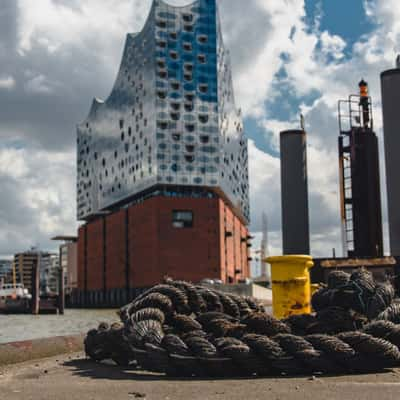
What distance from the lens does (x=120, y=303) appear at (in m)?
75.5

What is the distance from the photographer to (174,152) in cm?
6825

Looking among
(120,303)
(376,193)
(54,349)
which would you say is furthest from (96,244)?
(54,349)

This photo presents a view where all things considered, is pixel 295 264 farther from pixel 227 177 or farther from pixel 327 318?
pixel 227 177

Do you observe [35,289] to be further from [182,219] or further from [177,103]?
[177,103]

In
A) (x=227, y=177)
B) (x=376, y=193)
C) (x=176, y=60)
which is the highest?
(x=176, y=60)

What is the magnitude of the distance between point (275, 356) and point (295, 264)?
10.3ft

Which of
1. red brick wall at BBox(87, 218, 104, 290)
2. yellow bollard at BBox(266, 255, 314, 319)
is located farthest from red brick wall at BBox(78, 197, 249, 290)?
yellow bollard at BBox(266, 255, 314, 319)

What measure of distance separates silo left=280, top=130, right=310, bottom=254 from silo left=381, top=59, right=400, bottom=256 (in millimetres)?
5476

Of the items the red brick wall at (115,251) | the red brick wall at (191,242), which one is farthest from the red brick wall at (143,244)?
the red brick wall at (115,251)

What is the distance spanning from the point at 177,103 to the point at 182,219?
12.8 m

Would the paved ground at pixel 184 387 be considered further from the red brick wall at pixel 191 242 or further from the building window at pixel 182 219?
the building window at pixel 182 219

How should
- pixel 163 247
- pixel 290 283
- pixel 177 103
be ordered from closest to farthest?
pixel 290 283 < pixel 163 247 < pixel 177 103

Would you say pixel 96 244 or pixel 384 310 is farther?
pixel 96 244

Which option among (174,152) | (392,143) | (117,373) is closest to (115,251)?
(174,152)
